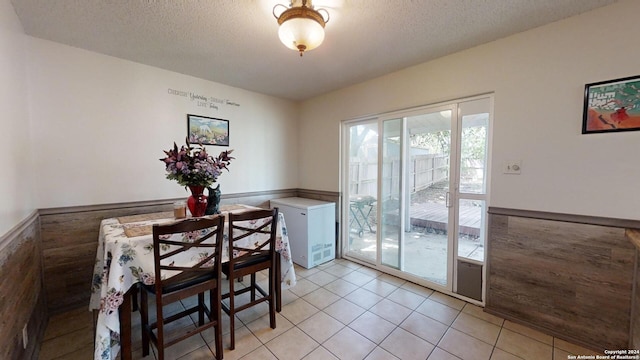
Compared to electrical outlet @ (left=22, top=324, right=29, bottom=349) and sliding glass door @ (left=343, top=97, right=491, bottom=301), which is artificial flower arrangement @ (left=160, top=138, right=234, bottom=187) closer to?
electrical outlet @ (left=22, top=324, right=29, bottom=349)

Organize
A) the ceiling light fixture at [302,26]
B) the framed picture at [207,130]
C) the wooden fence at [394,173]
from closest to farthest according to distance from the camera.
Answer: the ceiling light fixture at [302,26] → the wooden fence at [394,173] → the framed picture at [207,130]

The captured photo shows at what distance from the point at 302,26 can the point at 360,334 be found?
2275 millimetres

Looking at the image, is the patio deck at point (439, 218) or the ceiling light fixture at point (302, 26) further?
the patio deck at point (439, 218)

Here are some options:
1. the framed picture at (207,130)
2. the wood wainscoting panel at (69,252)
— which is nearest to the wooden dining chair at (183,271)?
the wood wainscoting panel at (69,252)

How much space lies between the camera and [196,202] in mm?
2055

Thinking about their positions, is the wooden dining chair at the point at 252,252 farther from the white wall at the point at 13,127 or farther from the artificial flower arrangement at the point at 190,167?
the white wall at the point at 13,127

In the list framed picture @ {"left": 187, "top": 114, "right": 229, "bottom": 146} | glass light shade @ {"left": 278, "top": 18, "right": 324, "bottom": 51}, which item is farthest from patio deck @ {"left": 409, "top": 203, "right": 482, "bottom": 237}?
framed picture @ {"left": 187, "top": 114, "right": 229, "bottom": 146}

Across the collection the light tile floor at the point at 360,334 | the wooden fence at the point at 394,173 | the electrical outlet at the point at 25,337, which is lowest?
the light tile floor at the point at 360,334

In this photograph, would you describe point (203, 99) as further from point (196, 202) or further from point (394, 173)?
point (394, 173)

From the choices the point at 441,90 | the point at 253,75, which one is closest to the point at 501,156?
the point at 441,90

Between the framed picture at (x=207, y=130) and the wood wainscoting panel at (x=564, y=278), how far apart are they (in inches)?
123

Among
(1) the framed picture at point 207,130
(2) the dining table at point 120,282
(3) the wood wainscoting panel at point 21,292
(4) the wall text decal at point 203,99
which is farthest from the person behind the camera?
(1) the framed picture at point 207,130

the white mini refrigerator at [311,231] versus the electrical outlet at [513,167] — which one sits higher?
the electrical outlet at [513,167]

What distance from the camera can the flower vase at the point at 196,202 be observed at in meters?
2.05
